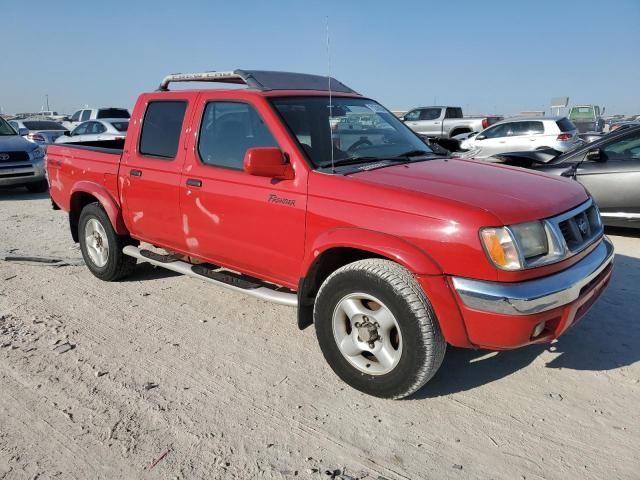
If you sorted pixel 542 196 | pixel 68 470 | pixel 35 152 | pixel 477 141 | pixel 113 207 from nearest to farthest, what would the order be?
1. pixel 68 470
2. pixel 542 196
3. pixel 113 207
4. pixel 35 152
5. pixel 477 141

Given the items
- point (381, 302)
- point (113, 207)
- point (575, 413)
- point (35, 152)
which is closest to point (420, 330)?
point (381, 302)

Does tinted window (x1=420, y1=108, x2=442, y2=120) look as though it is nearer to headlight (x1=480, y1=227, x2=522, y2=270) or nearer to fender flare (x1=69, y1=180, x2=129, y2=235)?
fender flare (x1=69, y1=180, x2=129, y2=235)

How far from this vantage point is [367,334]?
3125 mm

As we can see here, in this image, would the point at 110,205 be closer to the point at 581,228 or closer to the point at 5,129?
the point at 581,228

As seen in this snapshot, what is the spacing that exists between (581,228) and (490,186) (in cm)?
65

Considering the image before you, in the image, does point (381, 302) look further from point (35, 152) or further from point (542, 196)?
point (35, 152)

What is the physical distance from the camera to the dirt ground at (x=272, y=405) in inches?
102

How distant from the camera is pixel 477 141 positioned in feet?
51.9

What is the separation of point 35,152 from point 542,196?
452 inches

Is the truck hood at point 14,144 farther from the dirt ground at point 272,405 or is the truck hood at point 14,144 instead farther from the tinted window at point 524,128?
the tinted window at point 524,128

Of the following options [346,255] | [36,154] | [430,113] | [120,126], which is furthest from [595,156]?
[430,113]

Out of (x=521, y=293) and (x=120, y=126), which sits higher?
(x=521, y=293)

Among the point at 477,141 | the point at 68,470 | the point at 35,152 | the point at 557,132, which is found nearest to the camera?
the point at 68,470

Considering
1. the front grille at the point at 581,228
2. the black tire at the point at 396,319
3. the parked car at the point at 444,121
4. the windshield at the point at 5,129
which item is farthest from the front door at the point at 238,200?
the parked car at the point at 444,121
